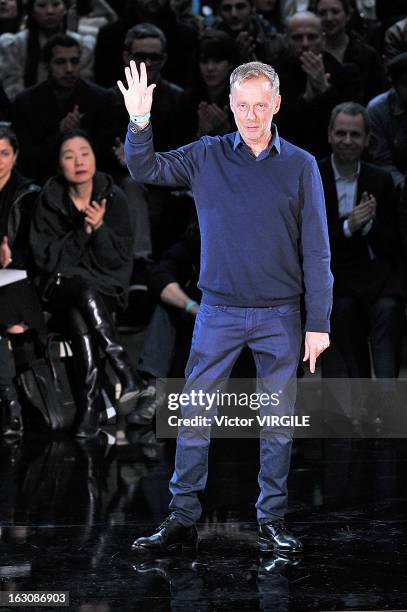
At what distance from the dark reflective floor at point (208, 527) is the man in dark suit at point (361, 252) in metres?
0.76

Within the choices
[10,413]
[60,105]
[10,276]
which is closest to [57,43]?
[60,105]

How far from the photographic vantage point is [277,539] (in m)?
3.99

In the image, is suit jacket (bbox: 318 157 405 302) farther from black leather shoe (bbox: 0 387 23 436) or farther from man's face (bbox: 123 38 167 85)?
black leather shoe (bbox: 0 387 23 436)

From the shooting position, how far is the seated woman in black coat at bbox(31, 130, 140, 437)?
6.34 metres

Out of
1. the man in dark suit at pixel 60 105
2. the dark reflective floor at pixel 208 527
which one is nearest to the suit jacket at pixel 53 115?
the man in dark suit at pixel 60 105

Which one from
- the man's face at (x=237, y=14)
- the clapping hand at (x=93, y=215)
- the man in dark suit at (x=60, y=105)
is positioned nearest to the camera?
the clapping hand at (x=93, y=215)

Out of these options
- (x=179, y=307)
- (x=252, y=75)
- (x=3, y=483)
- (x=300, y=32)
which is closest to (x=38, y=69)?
(x=300, y=32)

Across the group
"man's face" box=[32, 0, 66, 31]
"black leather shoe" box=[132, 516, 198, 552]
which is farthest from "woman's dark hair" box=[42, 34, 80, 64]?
"black leather shoe" box=[132, 516, 198, 552]

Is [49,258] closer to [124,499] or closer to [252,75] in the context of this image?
[124,499]

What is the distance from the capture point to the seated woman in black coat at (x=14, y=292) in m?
6.23

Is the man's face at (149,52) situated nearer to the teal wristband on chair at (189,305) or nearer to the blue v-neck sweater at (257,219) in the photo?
the teal wristband on chair at (189,305)

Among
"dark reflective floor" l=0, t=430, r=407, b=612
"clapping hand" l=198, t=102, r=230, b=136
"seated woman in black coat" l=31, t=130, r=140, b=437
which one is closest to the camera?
"dark reflective floor" l=0, t=430, r=407, b=612

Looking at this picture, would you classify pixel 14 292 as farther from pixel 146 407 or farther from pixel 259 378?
pixel 259 378

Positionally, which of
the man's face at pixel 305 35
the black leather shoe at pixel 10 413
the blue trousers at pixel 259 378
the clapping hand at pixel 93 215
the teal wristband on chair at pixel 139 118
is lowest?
the blue trousers at pixel 259 378
